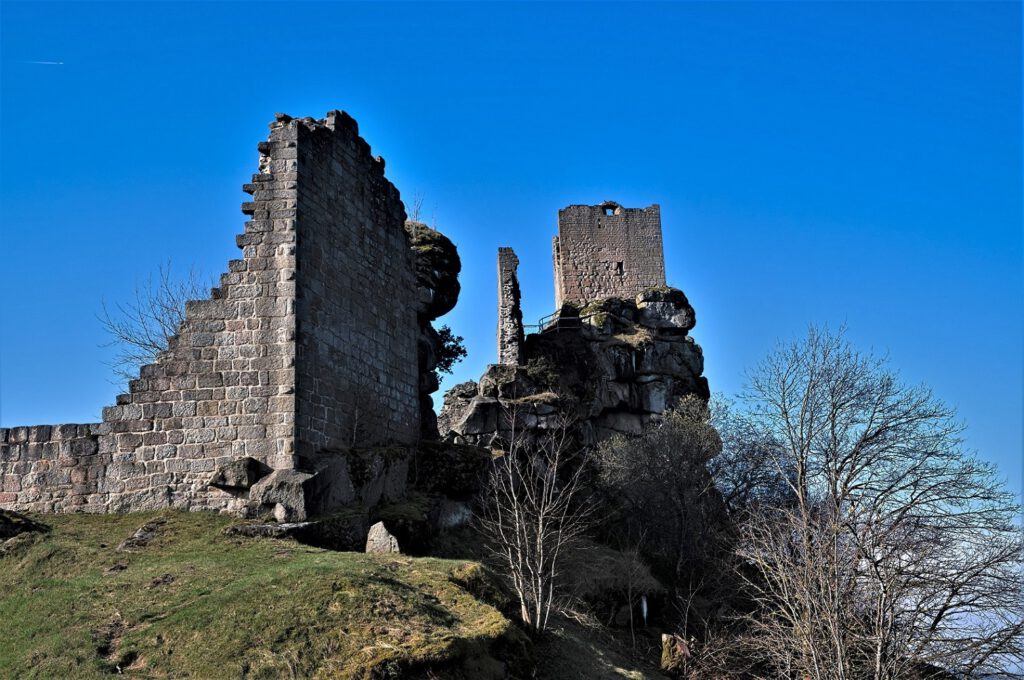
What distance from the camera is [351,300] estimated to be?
1688 cm

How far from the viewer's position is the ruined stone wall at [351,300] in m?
15.4

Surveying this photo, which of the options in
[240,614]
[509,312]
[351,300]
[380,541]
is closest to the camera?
[240,614]

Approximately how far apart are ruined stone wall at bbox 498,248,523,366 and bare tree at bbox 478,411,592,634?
6.78 meters

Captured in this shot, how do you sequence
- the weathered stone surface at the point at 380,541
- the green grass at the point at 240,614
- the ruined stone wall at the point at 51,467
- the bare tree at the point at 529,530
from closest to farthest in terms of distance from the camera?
1. the green grass at the point at 240,614
2. the weathered stone surface at the point at 380,541
3. the bare tree at the point at 529,530
4. the ruined stone wall at the point at 51,467

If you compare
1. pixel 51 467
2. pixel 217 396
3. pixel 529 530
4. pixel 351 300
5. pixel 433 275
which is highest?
pixel 433 275

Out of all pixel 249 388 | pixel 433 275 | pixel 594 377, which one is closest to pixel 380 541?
pixel 249 388

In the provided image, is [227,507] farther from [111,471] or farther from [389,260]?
[389,260]

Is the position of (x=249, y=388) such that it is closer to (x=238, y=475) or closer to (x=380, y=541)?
(x=238, y=475)

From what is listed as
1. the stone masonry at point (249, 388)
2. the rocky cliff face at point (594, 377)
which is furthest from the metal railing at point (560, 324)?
the stone masonry at point (249, 388)

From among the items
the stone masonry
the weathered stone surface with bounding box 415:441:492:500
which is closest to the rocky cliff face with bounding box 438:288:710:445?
the weathered stone surface with bounding box 415:441:492:500

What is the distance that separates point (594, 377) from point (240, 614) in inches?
952

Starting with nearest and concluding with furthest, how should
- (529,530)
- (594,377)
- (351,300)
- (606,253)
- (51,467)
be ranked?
(51,467)
(351,300)
(529,530)
(594,377)
(606,253)

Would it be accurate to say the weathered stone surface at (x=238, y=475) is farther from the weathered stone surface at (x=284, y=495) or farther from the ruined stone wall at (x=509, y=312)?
the ruined stone wall at (x=509, y=312)

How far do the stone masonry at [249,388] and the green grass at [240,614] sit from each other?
1545 millimetres
